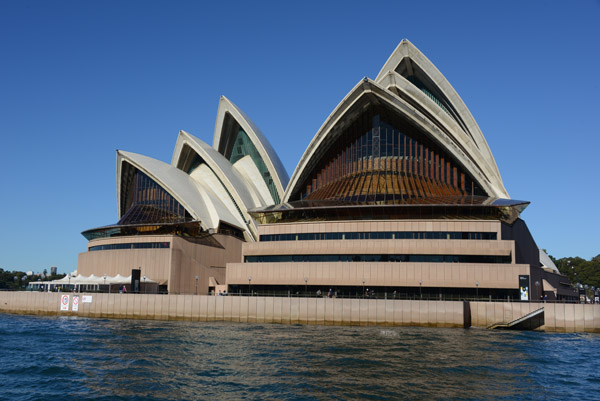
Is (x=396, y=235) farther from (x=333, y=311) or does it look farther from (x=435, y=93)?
(x=435, y=93)

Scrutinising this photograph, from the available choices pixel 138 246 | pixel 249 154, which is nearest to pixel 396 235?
pixel 138 246

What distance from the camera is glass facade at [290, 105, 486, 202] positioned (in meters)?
58.7

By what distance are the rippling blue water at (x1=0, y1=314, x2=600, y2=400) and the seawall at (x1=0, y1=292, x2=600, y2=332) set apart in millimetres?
4449

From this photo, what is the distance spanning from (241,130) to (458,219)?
35.6m

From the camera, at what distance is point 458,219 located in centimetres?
5112

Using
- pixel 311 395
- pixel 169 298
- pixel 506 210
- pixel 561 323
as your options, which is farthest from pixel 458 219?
pixel 311 395

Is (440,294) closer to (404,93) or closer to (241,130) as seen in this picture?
(404,93)

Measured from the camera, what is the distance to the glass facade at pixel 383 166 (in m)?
58.7

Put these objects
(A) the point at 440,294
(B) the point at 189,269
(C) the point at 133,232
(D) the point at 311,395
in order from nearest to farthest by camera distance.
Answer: (D) the point at 311,395 → (A) the point at 440,294 → (B) the point at 189,269 → (C) the point at 133,232

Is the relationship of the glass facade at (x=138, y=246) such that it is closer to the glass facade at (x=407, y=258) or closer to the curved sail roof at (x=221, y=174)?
the curved sail roof at (x=221, y=174)

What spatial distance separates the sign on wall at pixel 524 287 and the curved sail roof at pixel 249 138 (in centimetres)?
3214

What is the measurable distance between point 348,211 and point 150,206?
26.9m

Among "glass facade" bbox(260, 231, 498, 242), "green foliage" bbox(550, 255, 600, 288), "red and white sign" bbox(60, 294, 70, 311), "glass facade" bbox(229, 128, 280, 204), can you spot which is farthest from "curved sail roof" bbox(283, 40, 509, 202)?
"green foliage" bbox(550, 255, 600, 288)

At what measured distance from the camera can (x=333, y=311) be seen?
45.1 meters
